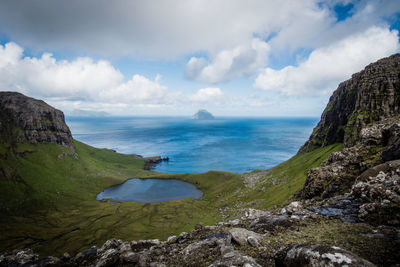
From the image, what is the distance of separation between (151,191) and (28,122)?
130m

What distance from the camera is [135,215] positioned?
294 feet

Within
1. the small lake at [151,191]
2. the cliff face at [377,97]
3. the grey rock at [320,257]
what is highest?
the cliff face at [377,97]

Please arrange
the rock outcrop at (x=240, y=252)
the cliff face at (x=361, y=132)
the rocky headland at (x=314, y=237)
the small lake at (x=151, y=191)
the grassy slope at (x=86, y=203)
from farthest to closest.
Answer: the small lake at (x=151, y=191) → the grassy slope at (x=86, y=203) → the cliff face at (x=361, y=132) → the rocky headland at (x=314, y=237) → the rock outcrop at (x=240, y=252)

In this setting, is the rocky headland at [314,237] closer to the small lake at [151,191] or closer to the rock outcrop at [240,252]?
the rock outcrop at [240,252]

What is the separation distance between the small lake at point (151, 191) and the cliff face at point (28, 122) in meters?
81.6

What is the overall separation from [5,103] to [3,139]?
1805 inches

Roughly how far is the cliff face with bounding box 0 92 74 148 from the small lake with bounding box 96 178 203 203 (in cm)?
8159

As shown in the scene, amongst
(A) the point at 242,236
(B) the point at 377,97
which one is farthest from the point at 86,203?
(B) the point at 377,97

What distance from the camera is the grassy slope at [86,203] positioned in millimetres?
70975

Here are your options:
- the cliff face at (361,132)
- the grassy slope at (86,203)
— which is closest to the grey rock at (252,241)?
the cliff face at (361,132)

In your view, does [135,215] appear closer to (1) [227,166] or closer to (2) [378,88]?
(1) [227,166]

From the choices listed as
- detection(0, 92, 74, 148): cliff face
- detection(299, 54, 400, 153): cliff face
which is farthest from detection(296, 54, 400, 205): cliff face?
detection(0, 92, 74, 148): cliff face

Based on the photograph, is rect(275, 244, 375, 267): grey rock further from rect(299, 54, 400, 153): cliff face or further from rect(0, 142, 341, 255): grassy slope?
rect(299, 54, 400, 153): cliff face

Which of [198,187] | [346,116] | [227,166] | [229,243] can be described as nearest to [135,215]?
[198,187]
